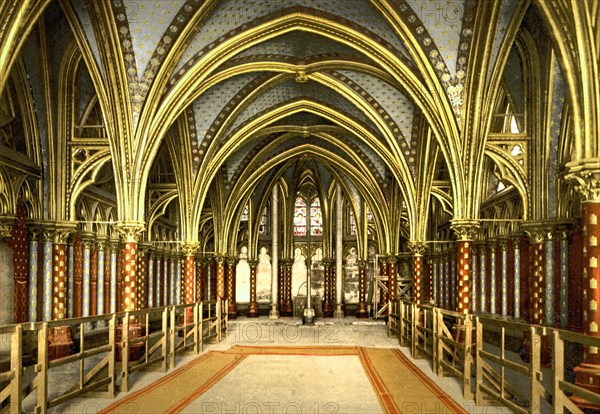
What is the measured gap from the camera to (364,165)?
96.6 ft

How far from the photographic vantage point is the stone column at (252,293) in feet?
115

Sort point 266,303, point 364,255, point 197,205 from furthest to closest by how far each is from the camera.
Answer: point 266,303 → point 364,255 → point 197,205

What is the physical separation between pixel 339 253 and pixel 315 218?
14.7 ft

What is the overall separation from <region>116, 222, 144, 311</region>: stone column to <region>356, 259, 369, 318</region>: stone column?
20.0 m

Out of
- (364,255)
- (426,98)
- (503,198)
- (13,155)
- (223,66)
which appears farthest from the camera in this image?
(364,255)

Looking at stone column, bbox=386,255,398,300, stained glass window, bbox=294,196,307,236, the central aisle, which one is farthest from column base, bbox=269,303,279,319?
the central aisle

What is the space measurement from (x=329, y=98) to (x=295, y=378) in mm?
13700

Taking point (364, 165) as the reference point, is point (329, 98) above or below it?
above

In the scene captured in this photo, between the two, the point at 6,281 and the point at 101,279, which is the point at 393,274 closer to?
the point at 101,279

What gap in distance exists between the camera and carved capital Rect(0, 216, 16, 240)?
592 inches

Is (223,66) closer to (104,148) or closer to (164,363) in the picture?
(104,148)

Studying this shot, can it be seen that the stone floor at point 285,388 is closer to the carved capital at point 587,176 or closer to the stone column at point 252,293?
the carved capital at point 587,176

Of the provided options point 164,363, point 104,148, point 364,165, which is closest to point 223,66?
point 104,148

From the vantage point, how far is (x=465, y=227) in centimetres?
1644
